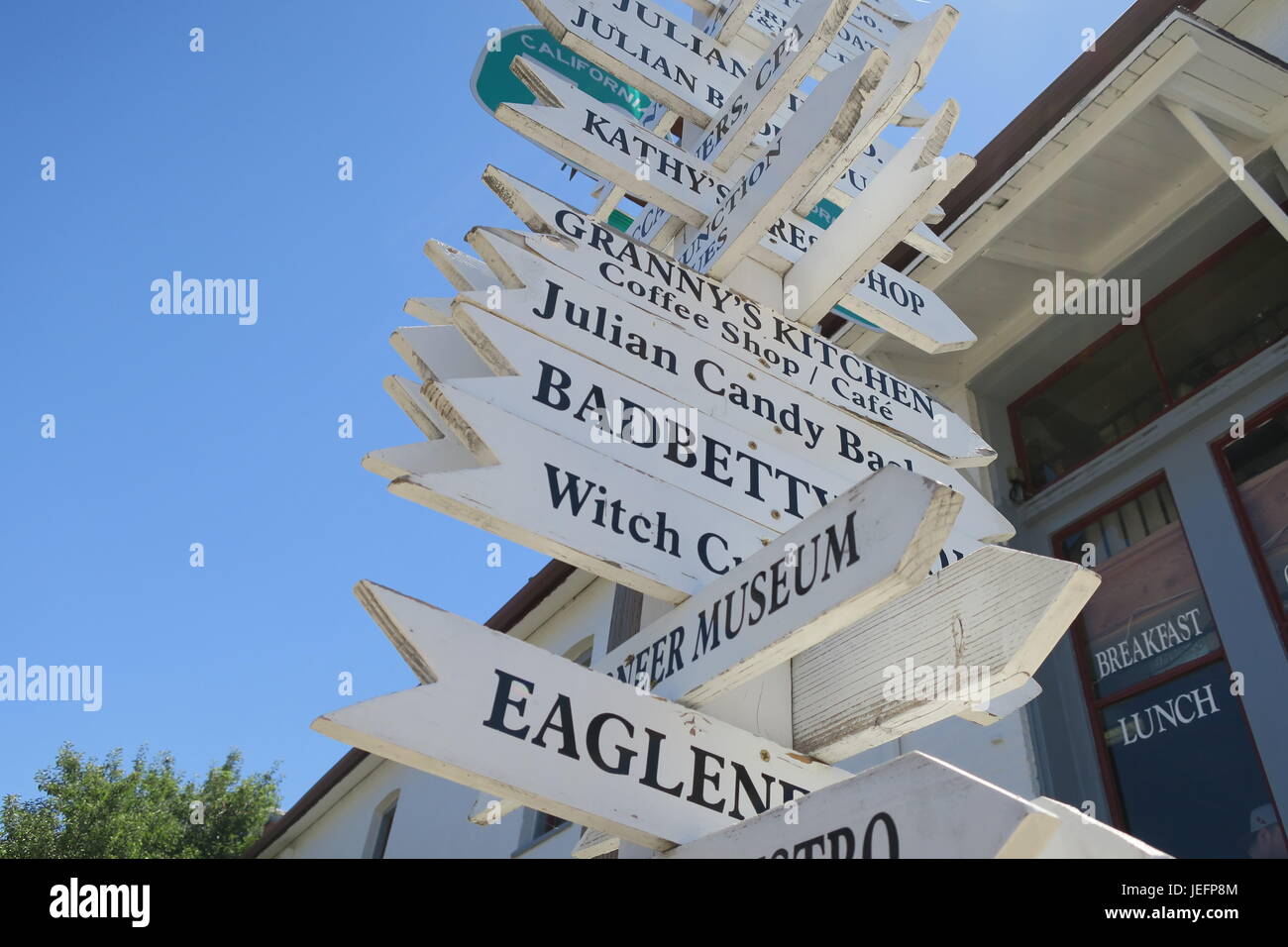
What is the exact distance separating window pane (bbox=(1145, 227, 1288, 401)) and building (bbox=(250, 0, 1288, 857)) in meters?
0.01

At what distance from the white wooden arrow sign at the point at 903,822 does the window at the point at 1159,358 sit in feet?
17.0

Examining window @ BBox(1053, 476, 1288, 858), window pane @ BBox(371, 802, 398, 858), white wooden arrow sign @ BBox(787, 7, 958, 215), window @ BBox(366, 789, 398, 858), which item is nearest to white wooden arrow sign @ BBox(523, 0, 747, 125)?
white wooden arrow sign @ BBox(787, 7, 958, 215)

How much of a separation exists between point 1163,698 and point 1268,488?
1164 mm

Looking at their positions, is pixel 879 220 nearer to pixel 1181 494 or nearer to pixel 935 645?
pixel 935 645

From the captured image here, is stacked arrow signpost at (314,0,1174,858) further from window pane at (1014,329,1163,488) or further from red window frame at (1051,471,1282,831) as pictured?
window pane at (1014,329,1163,488)

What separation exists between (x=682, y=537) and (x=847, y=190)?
214 cm

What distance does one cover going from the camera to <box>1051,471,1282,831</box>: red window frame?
16.0 ft

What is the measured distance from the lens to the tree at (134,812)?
18.4 metres

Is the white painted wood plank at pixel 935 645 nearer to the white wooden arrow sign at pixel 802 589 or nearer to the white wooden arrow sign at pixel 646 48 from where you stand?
the white wooden arrow sign at pixel 802 589

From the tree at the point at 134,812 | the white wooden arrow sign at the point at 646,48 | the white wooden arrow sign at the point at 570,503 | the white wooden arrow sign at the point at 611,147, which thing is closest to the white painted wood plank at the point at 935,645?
the white wooden arrow sign at the point at 570,503

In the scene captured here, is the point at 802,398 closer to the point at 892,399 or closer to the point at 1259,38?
the point at 892,399

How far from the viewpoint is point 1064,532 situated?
6133mm

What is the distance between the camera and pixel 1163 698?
5004 millimetres

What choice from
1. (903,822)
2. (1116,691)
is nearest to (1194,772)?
(1116,691)
